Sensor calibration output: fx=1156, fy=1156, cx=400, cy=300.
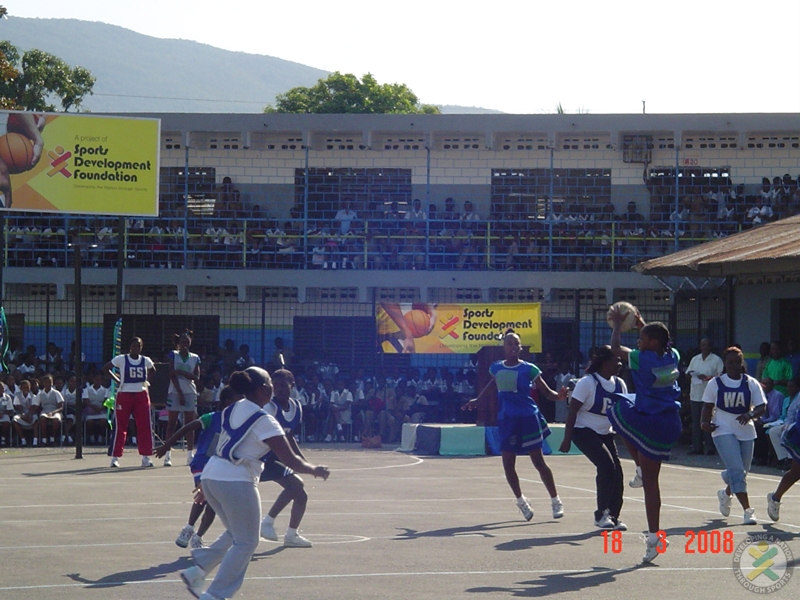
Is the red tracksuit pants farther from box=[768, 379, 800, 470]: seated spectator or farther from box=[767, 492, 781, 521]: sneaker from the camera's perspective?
box=[767, 492, 781, 521]: sneaker

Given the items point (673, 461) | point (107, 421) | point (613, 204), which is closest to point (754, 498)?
point (673, 461)

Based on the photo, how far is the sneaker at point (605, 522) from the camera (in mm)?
10719

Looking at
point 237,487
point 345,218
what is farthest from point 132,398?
point 345,218

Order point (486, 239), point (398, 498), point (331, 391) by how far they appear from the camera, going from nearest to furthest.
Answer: point (398, 498), point (331, 391), point (486, 239)

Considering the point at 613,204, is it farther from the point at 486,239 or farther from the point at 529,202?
the point at 486,239

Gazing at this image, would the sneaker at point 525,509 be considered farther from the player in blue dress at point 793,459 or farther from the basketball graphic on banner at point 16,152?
the basketball graphic on banner at point 16,152

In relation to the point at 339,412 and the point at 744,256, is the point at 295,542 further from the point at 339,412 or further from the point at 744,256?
the point at 339,412

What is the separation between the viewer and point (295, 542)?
32.7ft

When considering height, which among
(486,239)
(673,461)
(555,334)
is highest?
(486,239)

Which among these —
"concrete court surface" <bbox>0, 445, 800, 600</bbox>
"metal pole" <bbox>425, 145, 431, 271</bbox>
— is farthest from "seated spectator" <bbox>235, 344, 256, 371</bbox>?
"concrete court surface" <bbox>0, 445, 800, 600</bbox>

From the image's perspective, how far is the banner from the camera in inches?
923

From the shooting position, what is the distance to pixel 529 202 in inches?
1150

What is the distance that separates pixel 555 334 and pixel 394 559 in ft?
62.5

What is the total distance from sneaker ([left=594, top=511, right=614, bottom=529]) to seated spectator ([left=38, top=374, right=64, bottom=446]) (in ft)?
46.2
